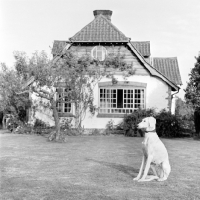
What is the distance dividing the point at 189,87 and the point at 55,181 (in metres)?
12.7

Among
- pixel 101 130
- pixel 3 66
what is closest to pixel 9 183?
pixel 101 130

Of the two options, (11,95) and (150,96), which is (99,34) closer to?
(150,96)

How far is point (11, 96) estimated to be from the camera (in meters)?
24.8

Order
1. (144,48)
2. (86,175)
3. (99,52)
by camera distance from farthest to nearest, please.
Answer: (144,48) < (99,52) < (86,175)

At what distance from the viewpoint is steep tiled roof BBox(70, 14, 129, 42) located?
2419 cm

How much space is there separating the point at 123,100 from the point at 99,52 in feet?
10.4

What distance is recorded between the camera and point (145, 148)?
9.30m

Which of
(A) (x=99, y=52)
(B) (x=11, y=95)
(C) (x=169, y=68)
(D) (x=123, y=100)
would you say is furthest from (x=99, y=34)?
(B) (x=11, y=95)

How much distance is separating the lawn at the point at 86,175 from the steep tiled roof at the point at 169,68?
1136cm

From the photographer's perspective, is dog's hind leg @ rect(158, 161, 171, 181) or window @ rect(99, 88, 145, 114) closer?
dog's hind leg @ rect(158, 161, 171, 181)

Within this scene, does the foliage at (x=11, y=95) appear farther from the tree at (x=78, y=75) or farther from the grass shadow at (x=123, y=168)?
the grass shadow at (x=123, y=168)

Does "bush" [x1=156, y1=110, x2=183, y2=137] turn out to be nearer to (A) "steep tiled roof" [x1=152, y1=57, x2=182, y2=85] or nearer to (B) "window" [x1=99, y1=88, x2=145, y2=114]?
(B) "window" [x1=99, y1=88, x2=145, y2=114]

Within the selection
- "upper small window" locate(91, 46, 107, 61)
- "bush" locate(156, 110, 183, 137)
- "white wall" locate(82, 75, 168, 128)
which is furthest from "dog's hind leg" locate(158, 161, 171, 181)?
"upper small window" locate(91, 46, 107, 61)

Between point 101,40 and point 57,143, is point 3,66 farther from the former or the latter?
point 57,143
